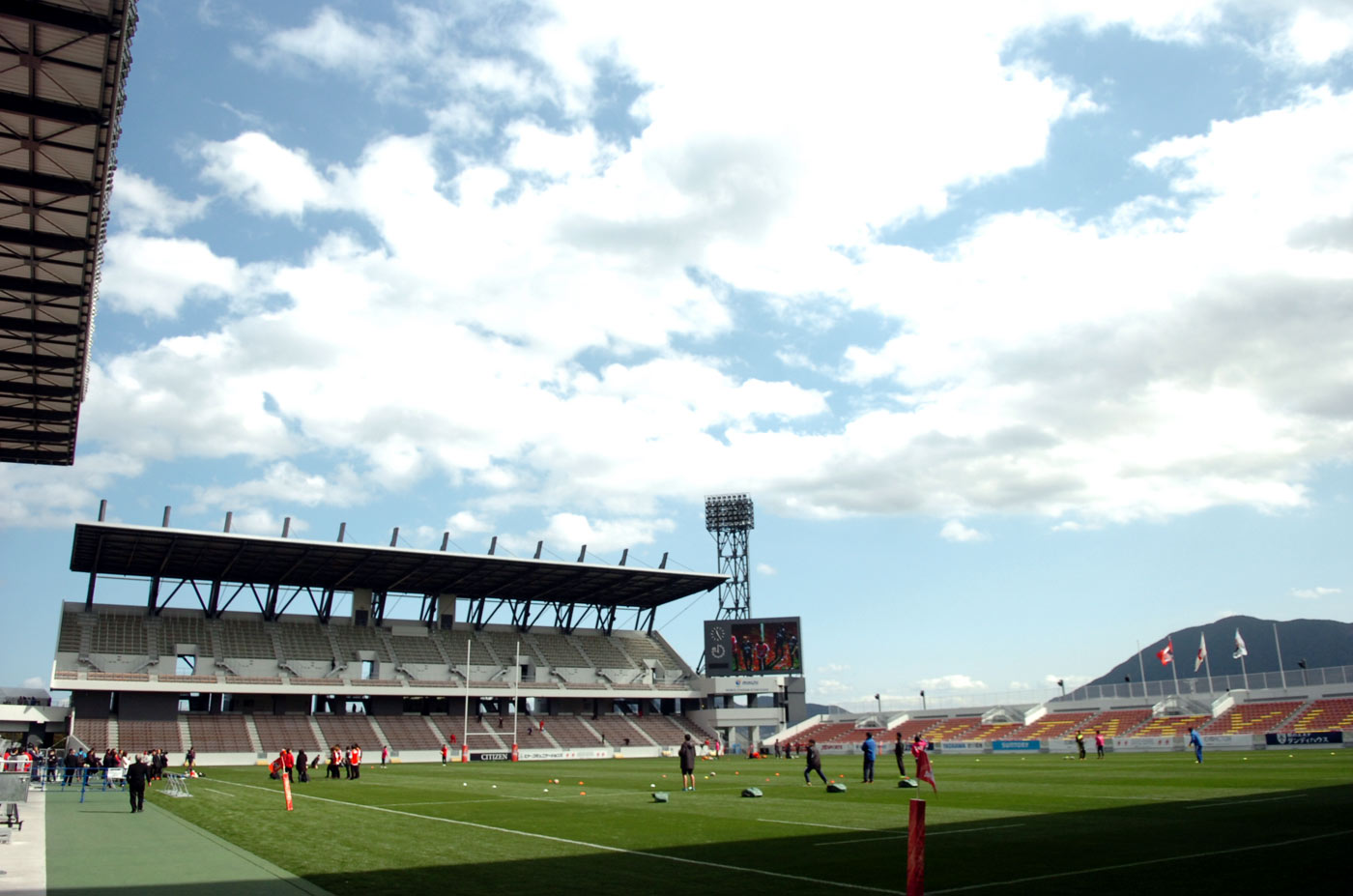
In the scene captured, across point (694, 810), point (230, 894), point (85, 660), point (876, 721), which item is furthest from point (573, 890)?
point (876, 721)

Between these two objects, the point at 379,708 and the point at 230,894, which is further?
the point at 379,708

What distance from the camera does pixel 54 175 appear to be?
70.5 feet

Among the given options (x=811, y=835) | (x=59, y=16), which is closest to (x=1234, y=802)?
(x=811, y=835)

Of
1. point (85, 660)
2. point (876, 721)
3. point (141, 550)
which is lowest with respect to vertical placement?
point (876, 721)

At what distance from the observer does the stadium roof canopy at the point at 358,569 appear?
213 ft

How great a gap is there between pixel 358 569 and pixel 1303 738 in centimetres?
6403

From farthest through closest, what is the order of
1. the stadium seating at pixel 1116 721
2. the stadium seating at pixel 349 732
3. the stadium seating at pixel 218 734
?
1. the stadium seating at pixel 1116 721
2. the stadium seating at pixel 349 732
3. the stadium seating at pixel 218 734

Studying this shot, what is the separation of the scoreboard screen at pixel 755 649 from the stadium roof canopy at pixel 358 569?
15.9 ft

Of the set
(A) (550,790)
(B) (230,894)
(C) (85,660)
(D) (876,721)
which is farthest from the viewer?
(D) (876,721)

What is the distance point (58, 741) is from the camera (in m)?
63.9

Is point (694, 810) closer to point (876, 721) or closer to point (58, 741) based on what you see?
point (58, 741)

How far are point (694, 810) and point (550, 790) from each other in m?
10.3

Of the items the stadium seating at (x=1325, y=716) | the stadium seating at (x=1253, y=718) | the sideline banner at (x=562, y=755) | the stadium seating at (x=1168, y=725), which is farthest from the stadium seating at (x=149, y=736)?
the stadium seating at (x=1325, y=716)

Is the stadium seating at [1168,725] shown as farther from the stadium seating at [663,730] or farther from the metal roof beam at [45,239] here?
the metal roof beam at [45,239]
